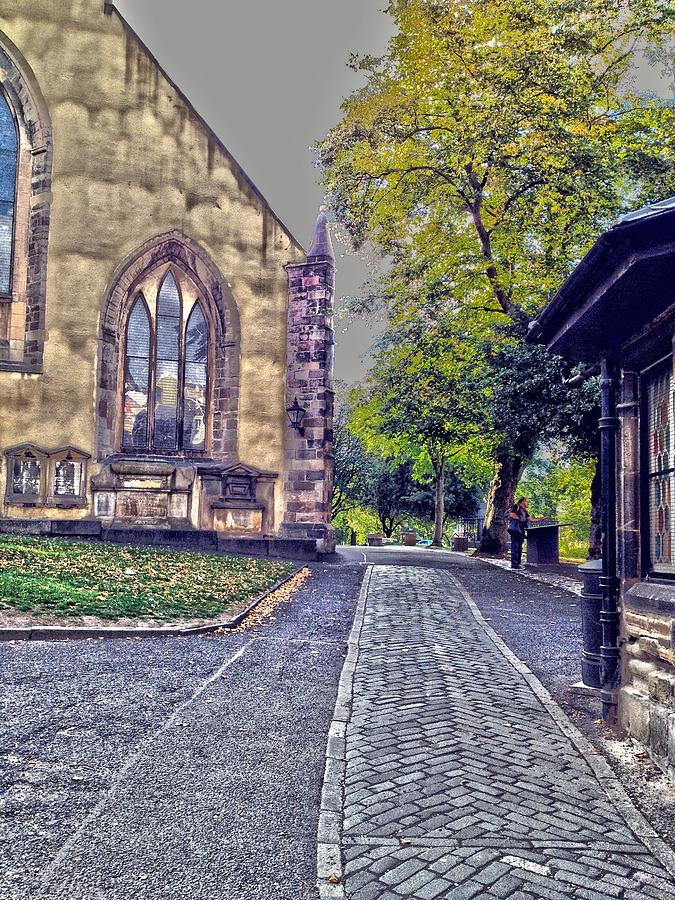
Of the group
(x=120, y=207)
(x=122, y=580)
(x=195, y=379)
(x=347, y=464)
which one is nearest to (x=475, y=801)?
(x=122, y=580)

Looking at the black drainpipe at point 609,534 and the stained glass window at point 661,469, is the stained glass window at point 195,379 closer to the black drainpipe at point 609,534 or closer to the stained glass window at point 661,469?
the black drainpipe at point 609,534

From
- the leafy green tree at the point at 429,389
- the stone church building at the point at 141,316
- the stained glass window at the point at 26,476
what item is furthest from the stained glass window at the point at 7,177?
the leafy green tree at the point at 429,389

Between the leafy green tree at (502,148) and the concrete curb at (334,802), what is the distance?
12.1 m

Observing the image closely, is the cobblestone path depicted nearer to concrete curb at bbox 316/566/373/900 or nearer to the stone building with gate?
concrete curb at bbox 316/566/373/900

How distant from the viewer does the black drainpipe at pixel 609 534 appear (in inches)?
250

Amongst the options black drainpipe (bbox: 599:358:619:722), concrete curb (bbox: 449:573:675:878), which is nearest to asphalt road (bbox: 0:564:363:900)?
concrete curb (bbox: 449:573:675:878)

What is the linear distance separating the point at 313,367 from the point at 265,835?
1608 cm

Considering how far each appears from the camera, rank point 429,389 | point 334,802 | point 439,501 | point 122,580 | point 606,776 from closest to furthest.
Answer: point 334,802 < point 606,776 < point 122,580 < point 429,389 < point 439,501

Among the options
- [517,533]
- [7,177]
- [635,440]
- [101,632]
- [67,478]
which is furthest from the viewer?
[517,533]

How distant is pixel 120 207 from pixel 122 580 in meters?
11.5

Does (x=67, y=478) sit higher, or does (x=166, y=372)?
(x=166, y=372)

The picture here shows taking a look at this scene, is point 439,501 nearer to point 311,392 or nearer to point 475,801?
point 311,392

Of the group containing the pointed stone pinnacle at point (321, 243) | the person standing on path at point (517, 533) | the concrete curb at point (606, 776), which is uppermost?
the pointed stone pinnacle at point (321, 243)

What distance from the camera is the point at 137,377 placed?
19344 millimetres
